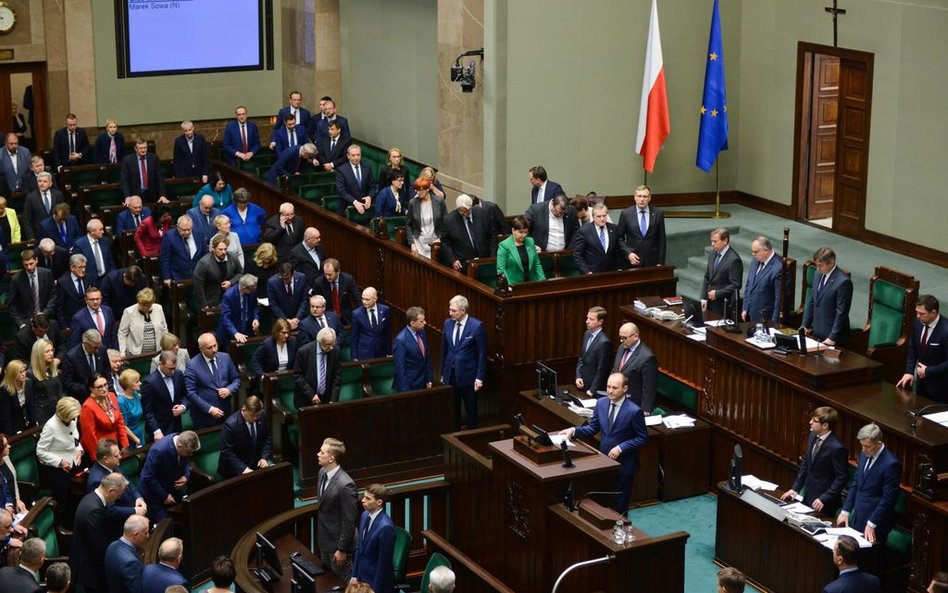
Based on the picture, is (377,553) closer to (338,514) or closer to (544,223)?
(338,514)

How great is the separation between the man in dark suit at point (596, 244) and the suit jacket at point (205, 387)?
10.9 ft

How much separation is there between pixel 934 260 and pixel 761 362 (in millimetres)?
3945

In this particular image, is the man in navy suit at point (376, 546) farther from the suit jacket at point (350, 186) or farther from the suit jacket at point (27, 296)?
the suit jacket at point (350, 186)

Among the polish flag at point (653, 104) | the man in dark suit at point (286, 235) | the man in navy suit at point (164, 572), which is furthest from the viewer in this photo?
the polish flag at point (653, 104)

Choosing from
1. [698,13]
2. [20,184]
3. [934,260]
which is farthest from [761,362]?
[20,184]

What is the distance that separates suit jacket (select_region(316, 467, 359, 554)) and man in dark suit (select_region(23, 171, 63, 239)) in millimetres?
6554

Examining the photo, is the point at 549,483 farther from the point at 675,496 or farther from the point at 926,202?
the point at 926,202

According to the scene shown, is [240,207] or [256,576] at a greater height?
[240,207]

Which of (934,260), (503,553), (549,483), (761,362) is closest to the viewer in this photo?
(549,483)

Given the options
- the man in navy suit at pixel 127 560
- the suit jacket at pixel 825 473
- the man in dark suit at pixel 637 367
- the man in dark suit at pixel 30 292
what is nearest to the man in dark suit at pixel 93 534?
the man in navy suit at pixel 127 560

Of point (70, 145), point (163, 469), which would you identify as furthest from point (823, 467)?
point (70, 145)

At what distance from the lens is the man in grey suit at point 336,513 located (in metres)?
8.07

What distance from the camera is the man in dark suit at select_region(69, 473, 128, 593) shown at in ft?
25.8

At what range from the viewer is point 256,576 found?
7699 mm
